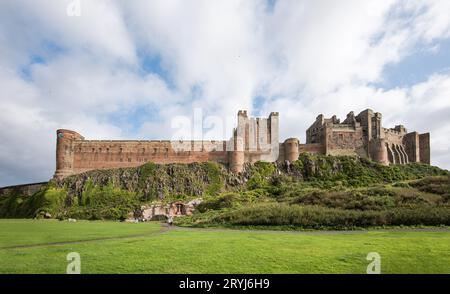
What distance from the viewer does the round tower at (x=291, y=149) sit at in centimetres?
5447

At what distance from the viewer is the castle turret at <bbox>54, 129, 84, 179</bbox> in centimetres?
5431

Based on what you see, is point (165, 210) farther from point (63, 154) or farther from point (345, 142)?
point (345, 142)

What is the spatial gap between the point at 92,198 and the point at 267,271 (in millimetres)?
49097

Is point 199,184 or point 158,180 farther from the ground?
point 158,180

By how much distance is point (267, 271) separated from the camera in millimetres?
7453

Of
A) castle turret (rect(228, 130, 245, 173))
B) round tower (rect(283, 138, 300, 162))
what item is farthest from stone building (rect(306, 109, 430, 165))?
castle turret (rect(228, 130, 245, 173))

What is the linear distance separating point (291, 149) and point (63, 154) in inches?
1795

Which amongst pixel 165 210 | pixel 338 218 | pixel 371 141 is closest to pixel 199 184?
pixel 165 210

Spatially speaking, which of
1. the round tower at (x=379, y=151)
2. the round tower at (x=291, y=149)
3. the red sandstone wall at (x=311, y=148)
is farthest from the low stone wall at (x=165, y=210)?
the round tower at (x=379, y=151)

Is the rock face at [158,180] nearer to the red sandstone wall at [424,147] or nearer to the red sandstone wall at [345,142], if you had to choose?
the red sandstone wall at [345,142]

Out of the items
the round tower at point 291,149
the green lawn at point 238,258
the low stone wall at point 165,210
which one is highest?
the round tower at point 291,149

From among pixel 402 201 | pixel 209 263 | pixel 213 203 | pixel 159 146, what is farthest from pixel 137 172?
pixel 209 263

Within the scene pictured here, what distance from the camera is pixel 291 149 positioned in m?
54.6

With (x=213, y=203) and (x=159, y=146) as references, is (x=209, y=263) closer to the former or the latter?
(x=213, y=203)
